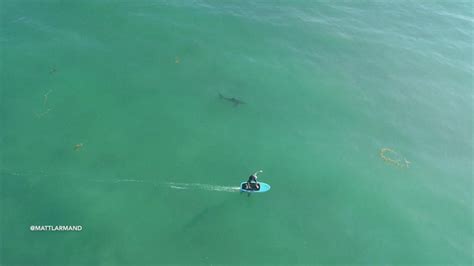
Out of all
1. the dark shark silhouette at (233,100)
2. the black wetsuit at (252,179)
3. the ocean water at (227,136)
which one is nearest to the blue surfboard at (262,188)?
the ocean water at (227,136)

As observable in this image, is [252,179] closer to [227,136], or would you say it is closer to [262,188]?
[262,188]

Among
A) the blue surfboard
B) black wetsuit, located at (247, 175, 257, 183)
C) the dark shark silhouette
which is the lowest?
the blue surfboard

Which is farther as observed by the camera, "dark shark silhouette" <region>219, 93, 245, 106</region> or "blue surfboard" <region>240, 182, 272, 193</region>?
"dark shark silhouette" <region>219, 93, 245, 106</region>

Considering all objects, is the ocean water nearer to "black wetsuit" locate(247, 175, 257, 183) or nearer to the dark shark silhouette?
the dark shark silhouette

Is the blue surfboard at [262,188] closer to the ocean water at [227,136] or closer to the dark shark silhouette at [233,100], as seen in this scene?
the ocean water at [227,136]

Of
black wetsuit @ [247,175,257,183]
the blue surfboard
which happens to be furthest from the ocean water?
black wetsuit @ [247,175,257,183]

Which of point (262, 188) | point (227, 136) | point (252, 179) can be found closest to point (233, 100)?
point (227, 136)

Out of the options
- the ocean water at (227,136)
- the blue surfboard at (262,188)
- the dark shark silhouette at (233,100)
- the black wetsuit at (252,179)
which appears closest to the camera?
the ocean water at (227,136)

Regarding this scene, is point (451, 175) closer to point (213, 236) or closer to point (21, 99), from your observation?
point (213, 236)
